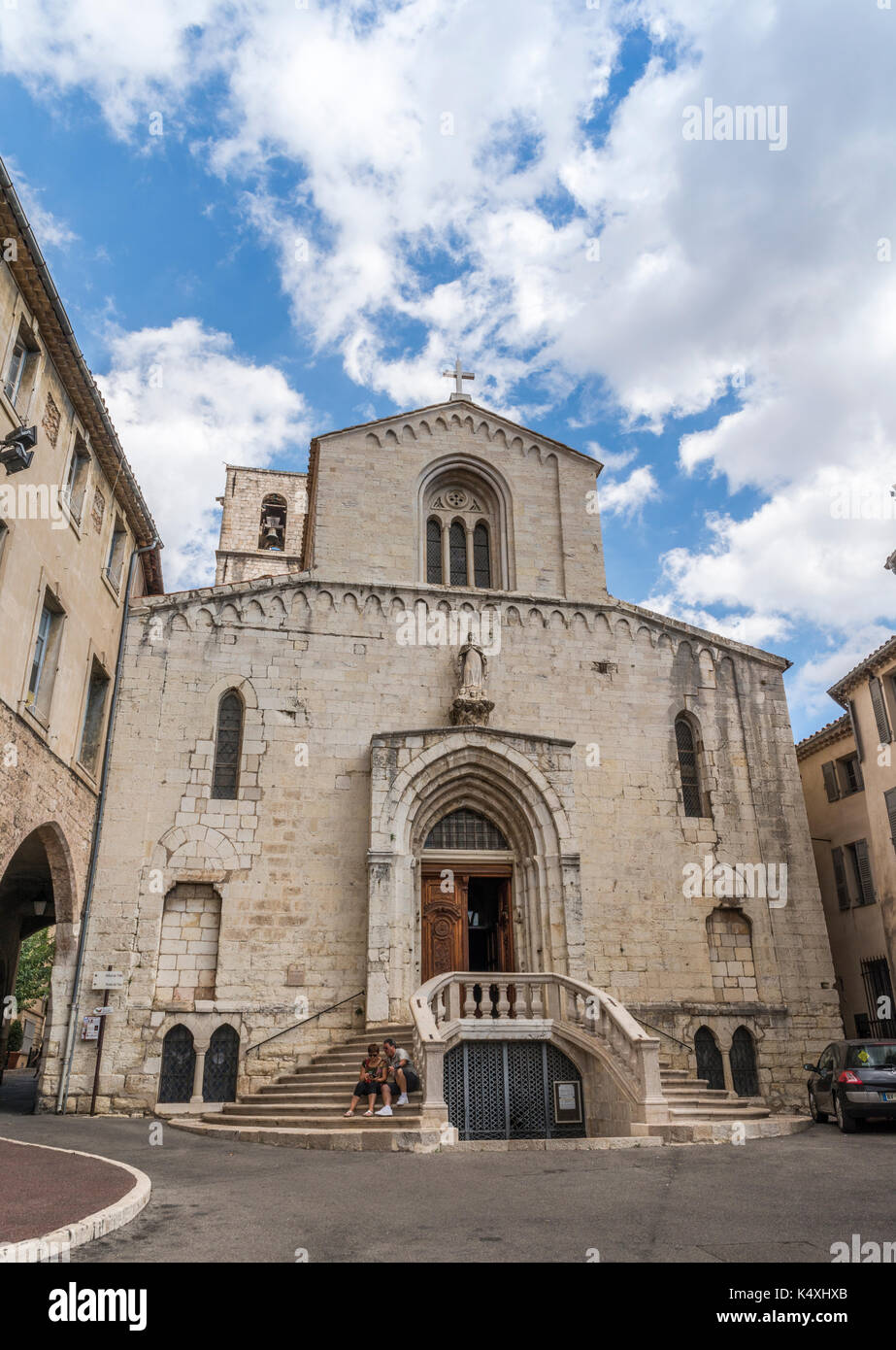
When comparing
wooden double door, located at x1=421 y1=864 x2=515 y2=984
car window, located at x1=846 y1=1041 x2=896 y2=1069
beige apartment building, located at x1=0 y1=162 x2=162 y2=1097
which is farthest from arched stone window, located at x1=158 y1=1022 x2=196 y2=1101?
car window, located at x1=846 y1=1041 x2=896 y2=1069

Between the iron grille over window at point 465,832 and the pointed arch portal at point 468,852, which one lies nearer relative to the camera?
the pointed arch portal at point 468,852

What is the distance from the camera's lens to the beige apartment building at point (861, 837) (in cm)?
2164

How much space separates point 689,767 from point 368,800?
7.21m

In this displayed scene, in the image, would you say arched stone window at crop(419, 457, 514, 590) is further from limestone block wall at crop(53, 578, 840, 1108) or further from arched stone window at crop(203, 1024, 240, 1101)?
arched stone window at crop(203, 1024, 240, 1101)

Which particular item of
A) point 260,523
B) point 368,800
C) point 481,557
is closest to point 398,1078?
point 368,800

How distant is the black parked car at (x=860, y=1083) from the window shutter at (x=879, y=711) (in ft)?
27.7

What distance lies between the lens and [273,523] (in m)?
40.2

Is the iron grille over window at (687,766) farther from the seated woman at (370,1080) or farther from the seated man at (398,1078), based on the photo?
the seated woman at (370,1080)

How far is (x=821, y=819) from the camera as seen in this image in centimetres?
2572

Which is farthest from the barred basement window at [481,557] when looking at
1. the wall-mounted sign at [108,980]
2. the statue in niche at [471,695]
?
the wall-mounted sign at [108,980]

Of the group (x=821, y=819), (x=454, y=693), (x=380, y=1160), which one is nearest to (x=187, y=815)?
(x=454, y=693)
